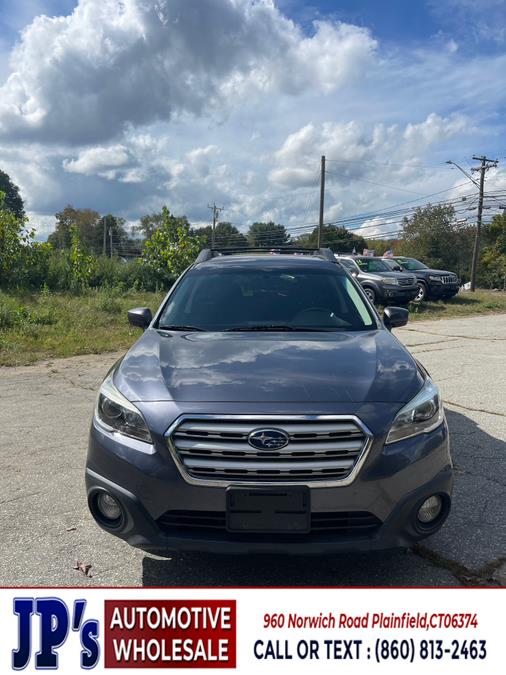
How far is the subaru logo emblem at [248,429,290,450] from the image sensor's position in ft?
7.88

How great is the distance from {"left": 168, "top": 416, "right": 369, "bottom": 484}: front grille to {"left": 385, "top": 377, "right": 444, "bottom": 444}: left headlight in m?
0.19

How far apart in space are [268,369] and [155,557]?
48.0 inches

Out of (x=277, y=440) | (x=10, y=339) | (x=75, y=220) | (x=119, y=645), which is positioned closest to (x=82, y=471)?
(x=119, y=645)

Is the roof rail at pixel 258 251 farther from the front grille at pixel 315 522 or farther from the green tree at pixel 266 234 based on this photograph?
the green tree at pixel 266 234

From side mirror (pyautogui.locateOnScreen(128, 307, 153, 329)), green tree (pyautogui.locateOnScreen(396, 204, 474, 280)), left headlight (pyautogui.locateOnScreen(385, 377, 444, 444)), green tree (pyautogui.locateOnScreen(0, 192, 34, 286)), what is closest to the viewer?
left headlight (pyautogui.locateOnScreen(385, 377, 444, 444))

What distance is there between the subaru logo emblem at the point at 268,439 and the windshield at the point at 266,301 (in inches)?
53.2

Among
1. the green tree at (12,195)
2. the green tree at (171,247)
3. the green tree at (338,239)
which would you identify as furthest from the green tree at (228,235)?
the green tree at (171,247)

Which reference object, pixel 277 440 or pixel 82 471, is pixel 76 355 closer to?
pixel 82 471

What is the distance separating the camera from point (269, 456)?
240 cm

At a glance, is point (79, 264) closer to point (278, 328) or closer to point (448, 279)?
point (448, 279)

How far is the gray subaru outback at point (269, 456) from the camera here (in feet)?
7.81

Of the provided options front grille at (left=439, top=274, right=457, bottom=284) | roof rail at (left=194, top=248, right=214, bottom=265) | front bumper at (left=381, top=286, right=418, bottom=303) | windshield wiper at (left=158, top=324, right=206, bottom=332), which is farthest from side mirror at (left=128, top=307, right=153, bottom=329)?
front grille at (left=439, top=274, right=457, bottom=284)

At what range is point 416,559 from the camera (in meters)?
2.98

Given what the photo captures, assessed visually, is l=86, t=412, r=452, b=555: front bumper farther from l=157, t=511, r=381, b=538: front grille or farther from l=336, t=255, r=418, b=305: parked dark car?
l=336, t=255, r=418, b=305: parked dark car
